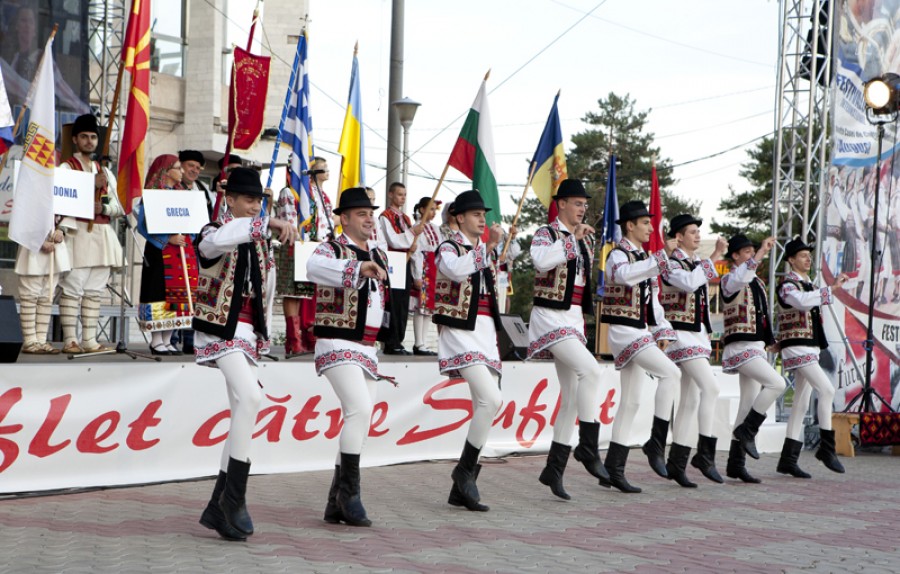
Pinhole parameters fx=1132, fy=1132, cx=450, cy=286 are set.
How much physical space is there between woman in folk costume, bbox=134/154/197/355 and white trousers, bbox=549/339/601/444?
3.65m

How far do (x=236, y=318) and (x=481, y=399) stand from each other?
6.53 feet

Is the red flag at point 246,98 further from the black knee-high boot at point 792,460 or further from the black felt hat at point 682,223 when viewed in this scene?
the black knee-high boot at point 792,460

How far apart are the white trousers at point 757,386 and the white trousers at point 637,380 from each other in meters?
1.38

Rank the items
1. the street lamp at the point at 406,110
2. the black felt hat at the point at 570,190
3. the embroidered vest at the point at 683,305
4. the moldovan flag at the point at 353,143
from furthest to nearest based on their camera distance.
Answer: the street lamp at the point at 406,110 < the moldovan flag at the point at 353,143 < the embroidered vest at the point at 683,305 < the black felt hat at the point at 570,190

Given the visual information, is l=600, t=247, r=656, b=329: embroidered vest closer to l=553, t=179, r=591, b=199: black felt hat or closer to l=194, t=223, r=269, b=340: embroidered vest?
l=553, t=179, r=591, b=199: black felt hat

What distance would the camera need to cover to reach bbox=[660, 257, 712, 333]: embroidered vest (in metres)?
9.45

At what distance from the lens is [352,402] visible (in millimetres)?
6672

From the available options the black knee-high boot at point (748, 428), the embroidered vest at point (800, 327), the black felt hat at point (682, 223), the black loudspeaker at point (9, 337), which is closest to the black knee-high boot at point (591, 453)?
the black knee-high boot at point (748, 428)

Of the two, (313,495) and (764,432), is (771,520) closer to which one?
(313,495)

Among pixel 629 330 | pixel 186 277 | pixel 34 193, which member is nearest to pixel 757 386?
pixel 629 330

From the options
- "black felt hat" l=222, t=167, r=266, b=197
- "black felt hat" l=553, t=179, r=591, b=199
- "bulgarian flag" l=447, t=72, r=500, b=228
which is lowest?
"black felt hat" l=222, t=167, r=266, b=197

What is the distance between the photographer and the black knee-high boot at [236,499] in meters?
6.02

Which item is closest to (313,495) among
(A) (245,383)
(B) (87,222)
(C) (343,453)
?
(C) (343,453)

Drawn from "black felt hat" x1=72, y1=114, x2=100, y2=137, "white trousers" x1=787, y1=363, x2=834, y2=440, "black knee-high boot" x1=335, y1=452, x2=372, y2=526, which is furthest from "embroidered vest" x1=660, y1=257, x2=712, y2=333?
"black felt hat" x1=72, y1=114, x2=100, y2=137
